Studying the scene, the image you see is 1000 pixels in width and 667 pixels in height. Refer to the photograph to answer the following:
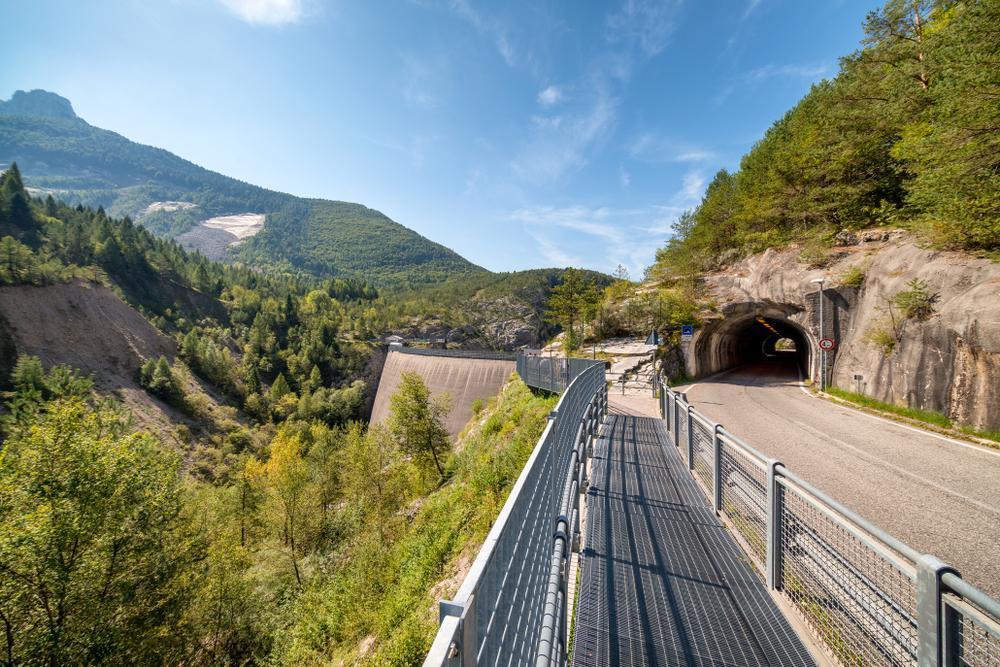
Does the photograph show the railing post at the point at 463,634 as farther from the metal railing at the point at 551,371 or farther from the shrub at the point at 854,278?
the shrub at the point at 854,278

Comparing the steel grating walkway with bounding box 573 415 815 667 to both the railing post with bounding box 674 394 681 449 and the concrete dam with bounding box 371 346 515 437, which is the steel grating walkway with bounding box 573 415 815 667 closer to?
the railing post with bounding box 674 394 681 449

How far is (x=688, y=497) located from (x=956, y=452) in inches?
290

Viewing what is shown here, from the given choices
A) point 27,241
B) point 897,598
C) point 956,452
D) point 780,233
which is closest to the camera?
point 897,598

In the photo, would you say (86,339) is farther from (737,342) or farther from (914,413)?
(737,342)

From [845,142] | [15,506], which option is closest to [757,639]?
[15,506]

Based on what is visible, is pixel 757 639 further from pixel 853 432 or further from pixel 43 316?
pixel 43 316

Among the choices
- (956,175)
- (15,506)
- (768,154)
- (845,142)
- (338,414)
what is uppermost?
(768,154)

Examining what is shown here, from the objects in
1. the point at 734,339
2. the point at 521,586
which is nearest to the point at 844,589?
the point at 521,586

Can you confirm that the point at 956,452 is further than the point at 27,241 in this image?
No

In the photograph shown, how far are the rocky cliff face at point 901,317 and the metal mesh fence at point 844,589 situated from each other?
10.2 meters

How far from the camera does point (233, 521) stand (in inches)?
889

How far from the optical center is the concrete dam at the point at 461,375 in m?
36.0

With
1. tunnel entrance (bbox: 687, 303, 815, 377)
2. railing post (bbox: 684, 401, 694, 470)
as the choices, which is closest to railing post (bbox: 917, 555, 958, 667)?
railing post (bbox: 684, 401, 694, 470)

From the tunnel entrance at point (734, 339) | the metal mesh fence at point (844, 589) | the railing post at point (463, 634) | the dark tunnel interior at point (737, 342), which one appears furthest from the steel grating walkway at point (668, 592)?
the dark tunnel interior at point (737, 342)
